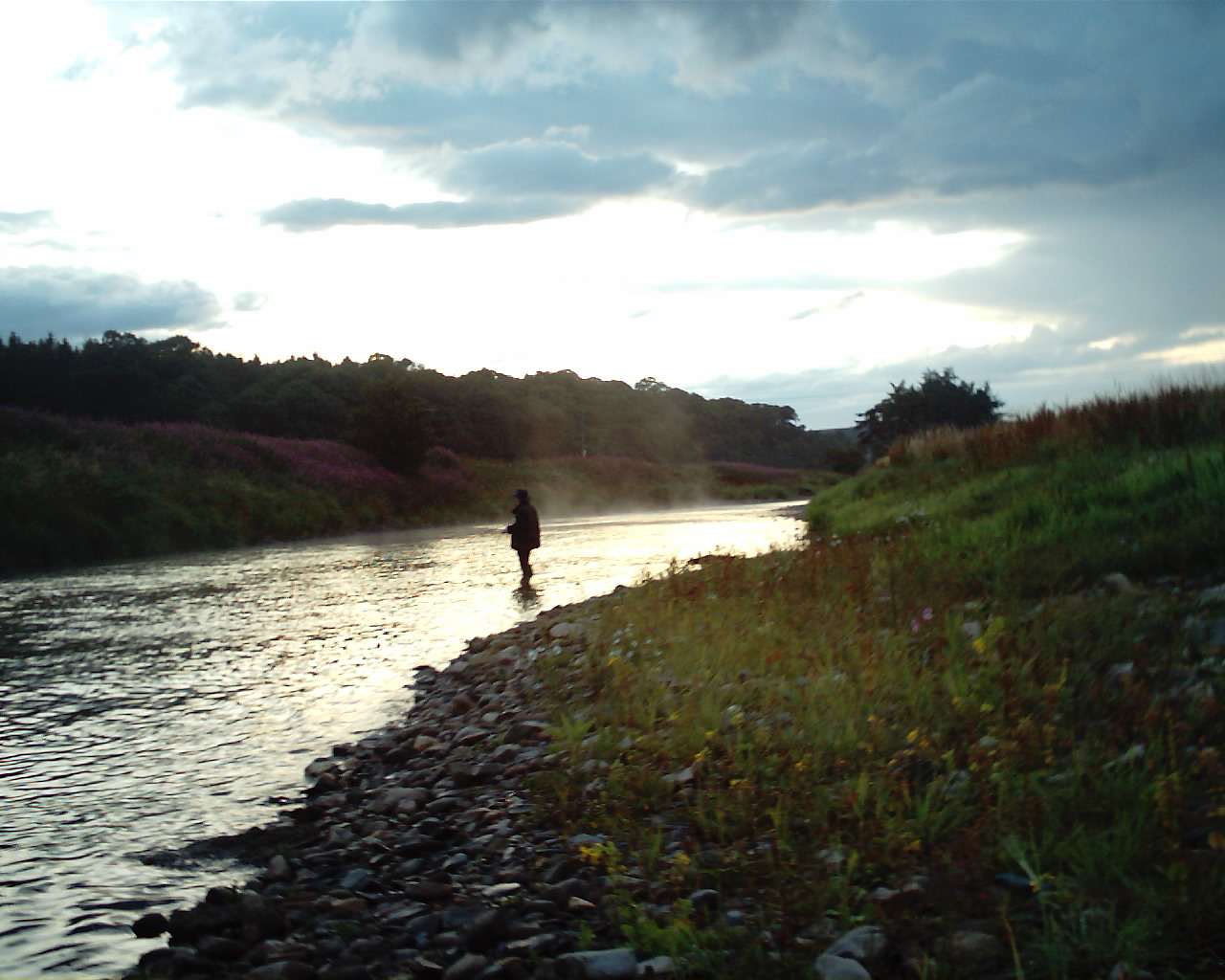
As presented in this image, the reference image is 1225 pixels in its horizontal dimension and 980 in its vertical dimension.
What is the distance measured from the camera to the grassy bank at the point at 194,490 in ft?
87.6

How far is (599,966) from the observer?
407 cm

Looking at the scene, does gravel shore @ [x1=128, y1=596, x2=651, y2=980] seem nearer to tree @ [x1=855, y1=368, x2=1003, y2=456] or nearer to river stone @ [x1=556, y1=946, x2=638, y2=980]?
river stone @ [x1=556, y1=946, x2=638, y2=980]

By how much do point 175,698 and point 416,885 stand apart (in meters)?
6.11

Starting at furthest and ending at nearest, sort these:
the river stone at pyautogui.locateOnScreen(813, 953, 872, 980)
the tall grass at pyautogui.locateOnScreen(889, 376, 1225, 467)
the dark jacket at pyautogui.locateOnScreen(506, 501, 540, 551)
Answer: the dark jacket at pyautogui.locateOnScreen(506, 501, 540, 551) < the tall grass at pyautogui.locateOnScreen(889, 376, 1225, 467) < the river stone at pyautogui.locateOnScreen(813, 953, 872, 980)

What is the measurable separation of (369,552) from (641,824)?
23.3m

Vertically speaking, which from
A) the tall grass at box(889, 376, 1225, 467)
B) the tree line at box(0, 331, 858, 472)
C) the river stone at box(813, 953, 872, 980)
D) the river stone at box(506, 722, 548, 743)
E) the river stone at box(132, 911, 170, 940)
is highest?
the tree line at box(0, 331, 858, 472)

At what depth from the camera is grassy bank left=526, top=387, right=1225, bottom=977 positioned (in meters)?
4.00

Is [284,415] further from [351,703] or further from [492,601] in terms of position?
[351,703]

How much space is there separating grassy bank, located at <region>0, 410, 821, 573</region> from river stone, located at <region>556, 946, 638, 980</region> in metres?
24.6

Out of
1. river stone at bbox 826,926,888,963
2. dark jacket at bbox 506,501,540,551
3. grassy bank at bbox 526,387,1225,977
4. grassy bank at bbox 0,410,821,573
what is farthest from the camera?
grassy bank at bbox 0,410,821,573

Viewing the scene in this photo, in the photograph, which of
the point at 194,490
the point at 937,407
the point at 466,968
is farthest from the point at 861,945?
the point at 937,407

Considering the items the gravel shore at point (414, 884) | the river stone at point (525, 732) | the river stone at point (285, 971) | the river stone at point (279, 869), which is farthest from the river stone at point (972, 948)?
the river stone at point (525, 732)

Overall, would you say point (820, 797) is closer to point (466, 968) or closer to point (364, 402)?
point (466, 968)

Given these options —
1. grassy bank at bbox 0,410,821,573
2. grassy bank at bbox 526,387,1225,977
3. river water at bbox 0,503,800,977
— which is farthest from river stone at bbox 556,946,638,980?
grassy bank at bbox 0,410,821,573
